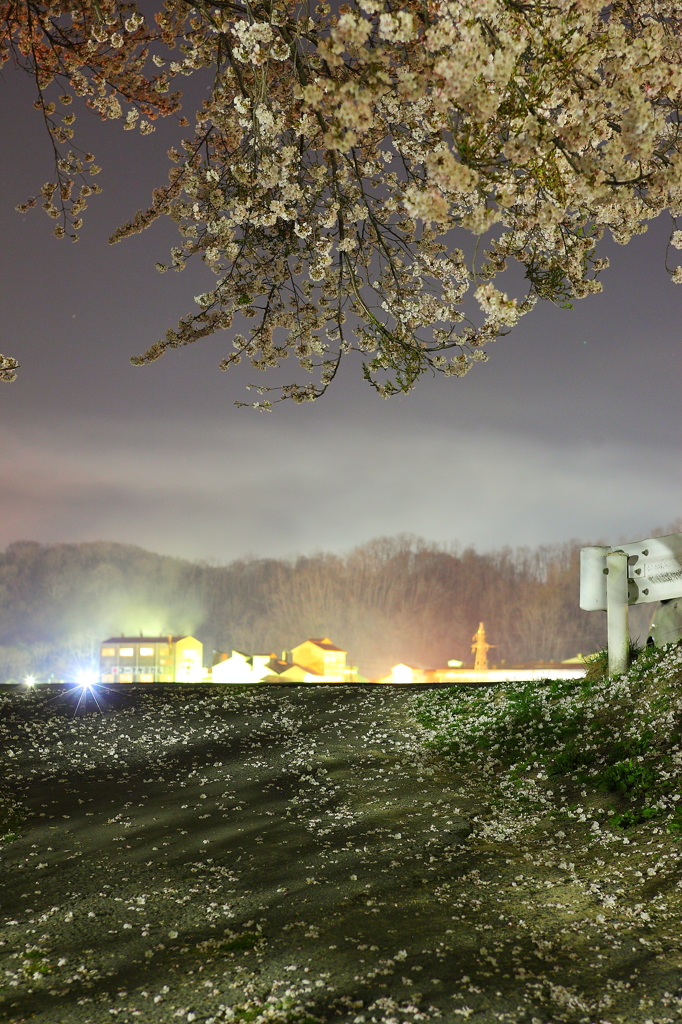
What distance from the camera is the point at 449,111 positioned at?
569 cm

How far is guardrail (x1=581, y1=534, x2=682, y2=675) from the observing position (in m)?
10.4

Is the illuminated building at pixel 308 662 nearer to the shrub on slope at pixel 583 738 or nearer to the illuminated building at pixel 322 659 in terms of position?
the illuminated building at pixel 322 659

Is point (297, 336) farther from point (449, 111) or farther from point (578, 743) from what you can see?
point (578, 743)

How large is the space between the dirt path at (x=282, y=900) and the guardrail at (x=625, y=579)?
3.30 m

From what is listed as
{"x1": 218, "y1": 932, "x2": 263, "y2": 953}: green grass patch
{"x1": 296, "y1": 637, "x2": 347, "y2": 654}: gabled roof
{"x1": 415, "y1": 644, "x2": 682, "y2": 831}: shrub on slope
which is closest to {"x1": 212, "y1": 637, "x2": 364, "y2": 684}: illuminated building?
{"x1": 296, "y1": 637, "x2": 347, "y2": 654}: gabled roof

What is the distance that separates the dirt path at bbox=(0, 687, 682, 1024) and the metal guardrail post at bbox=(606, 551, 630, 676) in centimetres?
319

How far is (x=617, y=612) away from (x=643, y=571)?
2.24ft

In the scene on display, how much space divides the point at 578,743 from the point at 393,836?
290 centimetres

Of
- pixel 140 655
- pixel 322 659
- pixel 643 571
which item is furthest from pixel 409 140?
pixel 140 655

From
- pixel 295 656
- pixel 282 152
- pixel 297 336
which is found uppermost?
pixel 282 152

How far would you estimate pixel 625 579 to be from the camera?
10.8 m

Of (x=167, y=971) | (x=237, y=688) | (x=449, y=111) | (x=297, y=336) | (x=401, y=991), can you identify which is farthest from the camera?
(x=237, y=688)

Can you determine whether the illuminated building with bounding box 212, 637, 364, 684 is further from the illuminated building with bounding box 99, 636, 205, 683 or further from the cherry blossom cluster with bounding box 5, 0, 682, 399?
the cherry blossom cluster with bounding box 5, 0, 682, 399

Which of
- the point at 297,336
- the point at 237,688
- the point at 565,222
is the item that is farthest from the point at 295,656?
the point at 565,222
